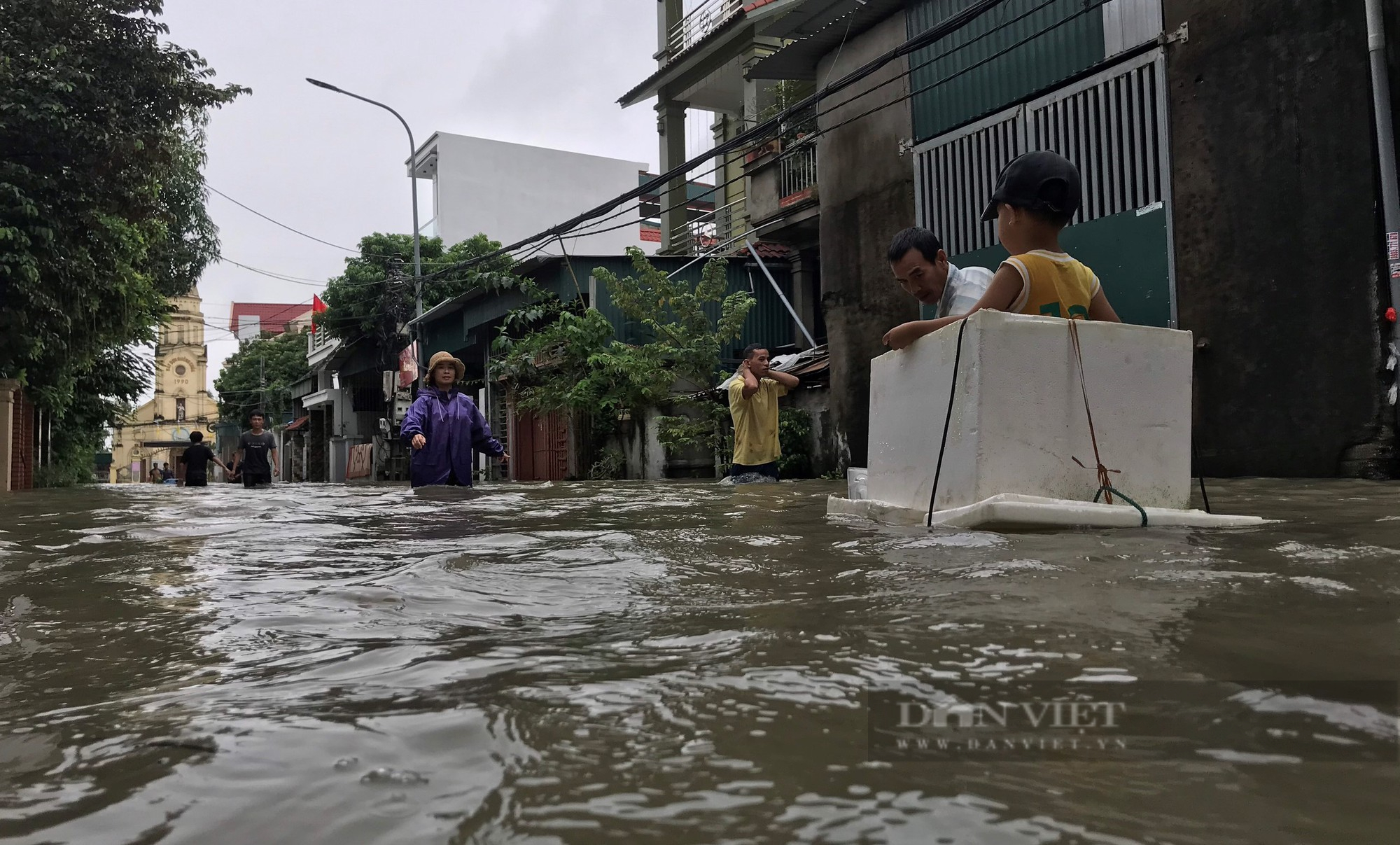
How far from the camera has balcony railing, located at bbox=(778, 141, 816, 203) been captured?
49.6ft

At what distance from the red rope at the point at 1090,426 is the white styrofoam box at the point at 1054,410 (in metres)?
0.01

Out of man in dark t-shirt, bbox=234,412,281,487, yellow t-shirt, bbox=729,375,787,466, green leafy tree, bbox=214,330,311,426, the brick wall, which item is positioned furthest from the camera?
green leafy tree, bbox=214,330,311,426

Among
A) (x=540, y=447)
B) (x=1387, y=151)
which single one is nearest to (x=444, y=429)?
(x=1387, y=151)

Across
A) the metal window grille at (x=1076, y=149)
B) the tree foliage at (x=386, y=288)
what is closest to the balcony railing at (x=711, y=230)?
the tree foliage at (x=386, y=288)

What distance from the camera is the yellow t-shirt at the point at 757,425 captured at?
8.12m

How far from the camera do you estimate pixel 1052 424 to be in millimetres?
3229

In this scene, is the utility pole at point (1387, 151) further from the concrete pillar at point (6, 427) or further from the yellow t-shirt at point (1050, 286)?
the concrete pillar at point (6, 427)

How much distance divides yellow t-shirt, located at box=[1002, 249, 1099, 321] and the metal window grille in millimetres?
4363

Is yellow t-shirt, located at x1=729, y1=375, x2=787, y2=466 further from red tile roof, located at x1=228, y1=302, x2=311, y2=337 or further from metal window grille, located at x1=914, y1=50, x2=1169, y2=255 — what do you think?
red tile roof, located at x1=228, y1=302, x2=311, y2=337

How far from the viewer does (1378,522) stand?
123 inches

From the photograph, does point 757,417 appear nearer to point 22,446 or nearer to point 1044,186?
point 1044,186

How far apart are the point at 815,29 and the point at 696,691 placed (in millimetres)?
11987

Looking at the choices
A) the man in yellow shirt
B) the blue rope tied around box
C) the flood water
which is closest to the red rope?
the blue rope tied around box

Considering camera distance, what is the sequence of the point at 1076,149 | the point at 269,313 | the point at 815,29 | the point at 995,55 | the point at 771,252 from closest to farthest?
the point at 995,55
the point at 1076,149
the point at 815,29
the point at 771,252
the point at 269,313
